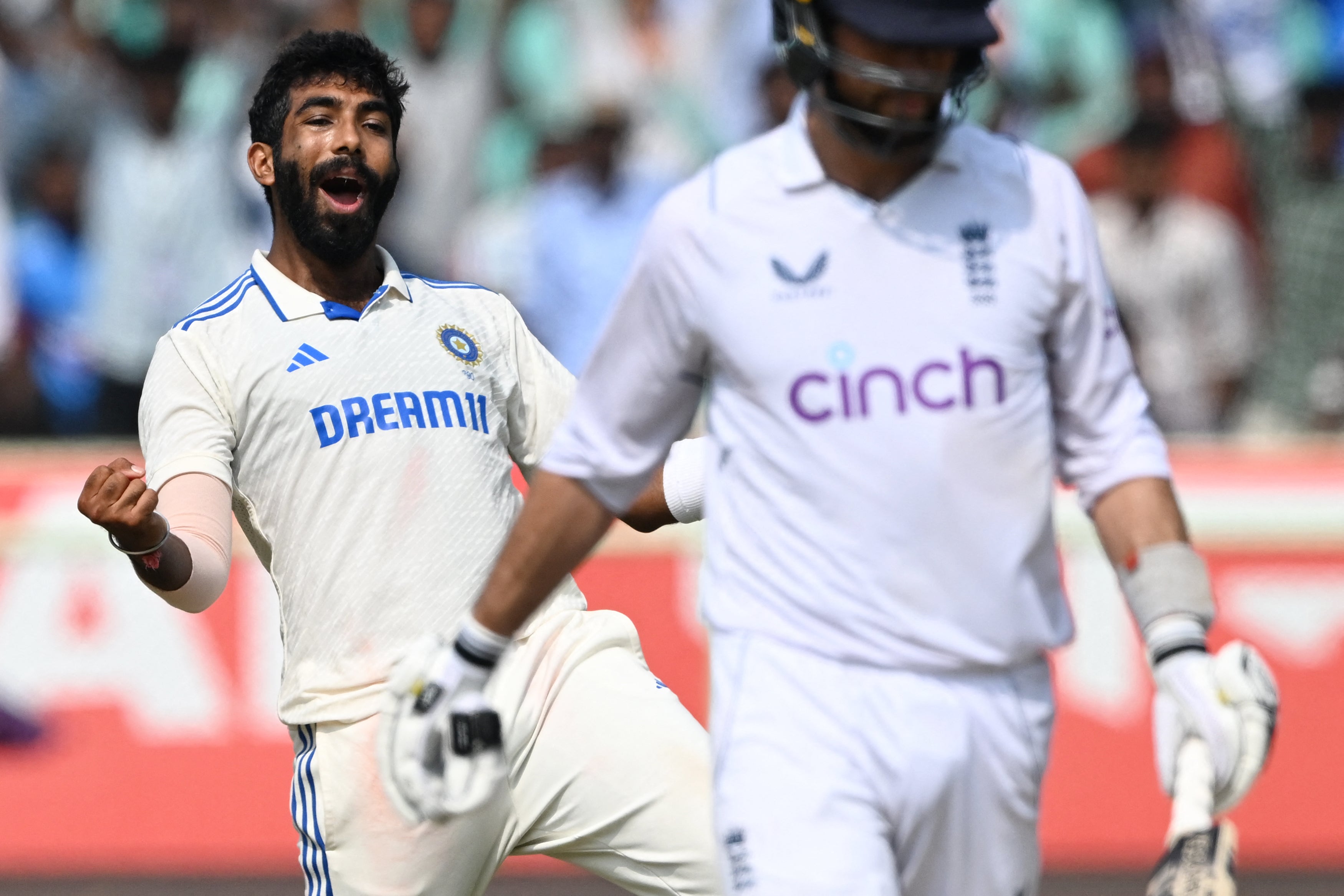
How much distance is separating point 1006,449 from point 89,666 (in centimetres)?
524

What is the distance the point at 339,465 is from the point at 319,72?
2.99 feet

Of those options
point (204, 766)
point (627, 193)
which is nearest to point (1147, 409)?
point (204, 766)

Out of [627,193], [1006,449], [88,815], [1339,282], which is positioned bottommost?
[88,815]

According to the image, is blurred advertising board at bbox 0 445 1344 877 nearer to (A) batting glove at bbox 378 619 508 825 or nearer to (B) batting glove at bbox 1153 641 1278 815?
(A) batting glove at bbox 378 619 508 825

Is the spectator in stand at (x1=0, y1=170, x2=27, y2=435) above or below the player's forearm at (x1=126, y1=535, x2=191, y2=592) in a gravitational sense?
above

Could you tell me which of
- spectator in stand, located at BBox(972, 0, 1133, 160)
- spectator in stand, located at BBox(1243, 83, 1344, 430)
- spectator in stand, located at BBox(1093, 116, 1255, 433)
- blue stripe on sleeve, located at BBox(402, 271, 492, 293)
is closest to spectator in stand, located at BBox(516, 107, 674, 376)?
spectator in stand, located at BBox(972, 0, 1133, 160)

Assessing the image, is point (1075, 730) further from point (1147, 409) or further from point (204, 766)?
point (1147, 409)

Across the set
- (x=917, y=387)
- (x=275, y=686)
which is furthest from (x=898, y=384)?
(x=275, y=686)

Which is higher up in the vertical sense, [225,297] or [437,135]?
[437,135]

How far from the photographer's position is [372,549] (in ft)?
12.8

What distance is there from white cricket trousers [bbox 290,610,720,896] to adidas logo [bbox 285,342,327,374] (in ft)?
2.41

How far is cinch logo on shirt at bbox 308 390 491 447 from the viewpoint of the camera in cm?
392

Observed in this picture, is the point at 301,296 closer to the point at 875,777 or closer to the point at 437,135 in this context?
Result: the point at 875,777

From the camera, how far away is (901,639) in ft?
9.54
